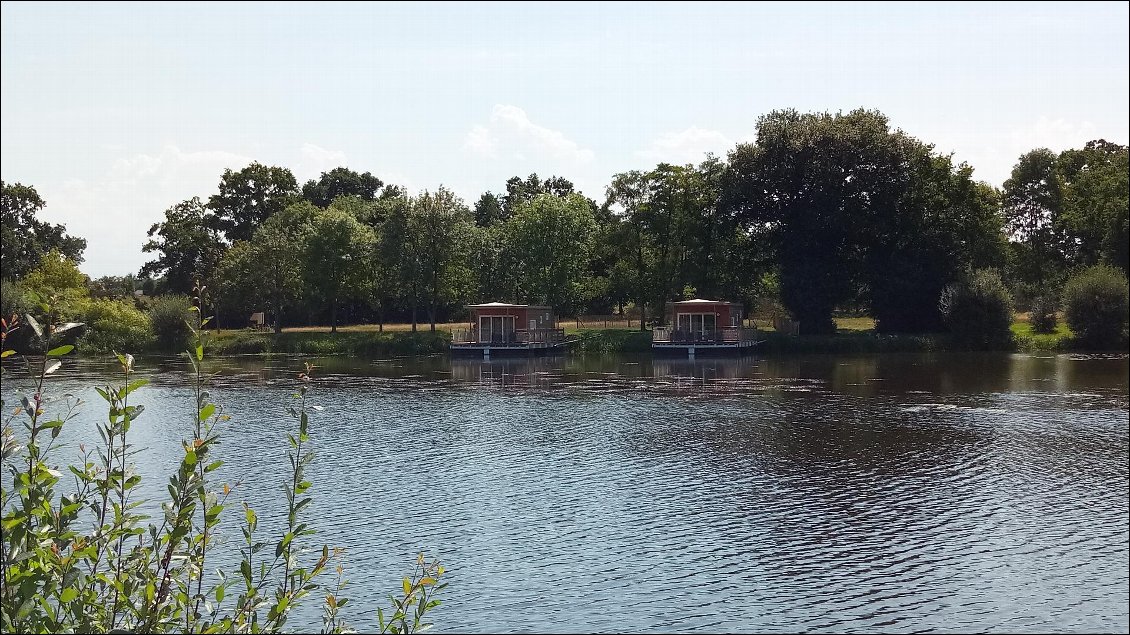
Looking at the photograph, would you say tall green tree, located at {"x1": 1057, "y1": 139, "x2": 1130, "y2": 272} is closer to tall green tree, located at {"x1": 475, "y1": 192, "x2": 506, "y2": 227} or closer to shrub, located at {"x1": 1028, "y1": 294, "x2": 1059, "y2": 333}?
shrub, located at {"x1": 1028, "y1": 294, "x2": 1059, "y2": 333}

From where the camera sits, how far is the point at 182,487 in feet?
21.1

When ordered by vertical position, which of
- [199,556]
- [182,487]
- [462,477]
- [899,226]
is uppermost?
[899,226]

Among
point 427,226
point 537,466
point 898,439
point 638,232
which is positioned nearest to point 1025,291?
point 638,232

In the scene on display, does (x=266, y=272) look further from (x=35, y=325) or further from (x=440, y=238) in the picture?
(x=35, y=325)

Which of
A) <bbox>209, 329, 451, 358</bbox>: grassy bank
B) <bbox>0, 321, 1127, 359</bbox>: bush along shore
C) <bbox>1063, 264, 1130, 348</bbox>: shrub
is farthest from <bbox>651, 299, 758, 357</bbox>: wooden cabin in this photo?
<bbox>1063, 264, 1130, 348</bbox>: shrub

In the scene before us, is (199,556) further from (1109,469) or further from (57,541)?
(1109,469)

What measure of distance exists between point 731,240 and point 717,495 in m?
50.4

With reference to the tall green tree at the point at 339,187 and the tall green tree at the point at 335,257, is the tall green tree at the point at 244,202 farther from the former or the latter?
the tall green tree at the point at 335,257

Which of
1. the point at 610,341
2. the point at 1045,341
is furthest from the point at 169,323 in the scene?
the point at 1045,341

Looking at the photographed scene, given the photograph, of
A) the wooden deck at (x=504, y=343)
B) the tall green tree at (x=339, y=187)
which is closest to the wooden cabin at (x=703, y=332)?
the wooden deck at (x=504, y=343)

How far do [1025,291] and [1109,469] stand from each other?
5547cm

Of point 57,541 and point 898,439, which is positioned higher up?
point 57,541

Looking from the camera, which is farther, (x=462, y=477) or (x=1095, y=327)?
(x=1095, y=327)

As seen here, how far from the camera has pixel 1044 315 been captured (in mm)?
67000
